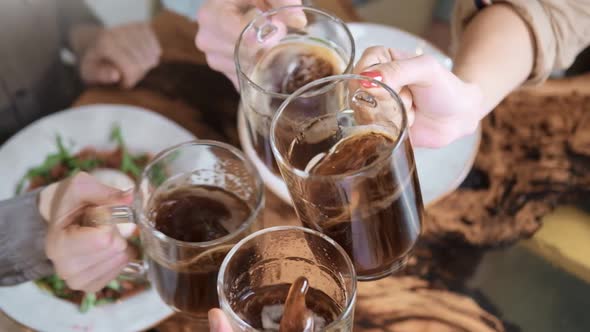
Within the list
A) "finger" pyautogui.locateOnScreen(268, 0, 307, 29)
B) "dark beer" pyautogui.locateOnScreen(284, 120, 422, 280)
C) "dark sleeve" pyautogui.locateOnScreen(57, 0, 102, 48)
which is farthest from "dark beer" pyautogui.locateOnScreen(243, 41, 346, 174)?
"dark sleeve" pyautogui.locateOnScreen(57, 0, 102, 48)

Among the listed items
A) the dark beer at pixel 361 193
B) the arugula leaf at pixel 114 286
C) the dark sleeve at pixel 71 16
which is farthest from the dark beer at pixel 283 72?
the dark sleeve at pixel 71 16

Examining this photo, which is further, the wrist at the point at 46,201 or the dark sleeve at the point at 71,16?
the dark sleeve at the point at 71,16

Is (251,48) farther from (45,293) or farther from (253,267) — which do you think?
(45,293)

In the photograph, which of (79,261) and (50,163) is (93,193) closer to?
(79,261)

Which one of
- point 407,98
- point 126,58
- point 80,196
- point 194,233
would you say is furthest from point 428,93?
point 126,58

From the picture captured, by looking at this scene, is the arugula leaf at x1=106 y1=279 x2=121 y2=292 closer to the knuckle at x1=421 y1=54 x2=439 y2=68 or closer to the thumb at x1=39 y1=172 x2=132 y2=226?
the thumb at x1=39 y1=172 x2=132 y2=226

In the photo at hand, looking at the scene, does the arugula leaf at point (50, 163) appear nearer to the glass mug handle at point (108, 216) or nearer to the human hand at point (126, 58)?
the human hand at point (126, 58)

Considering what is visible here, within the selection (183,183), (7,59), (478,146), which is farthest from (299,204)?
(7,59)
